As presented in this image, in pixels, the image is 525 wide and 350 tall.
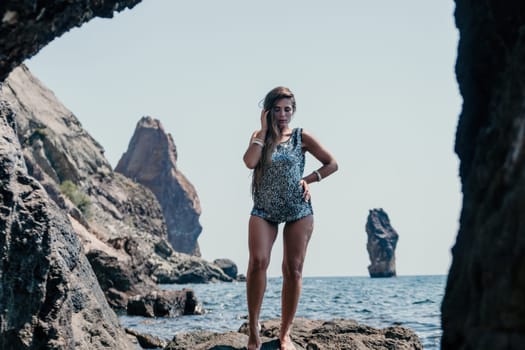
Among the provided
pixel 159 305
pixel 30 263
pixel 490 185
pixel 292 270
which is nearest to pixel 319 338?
pixel 292 270

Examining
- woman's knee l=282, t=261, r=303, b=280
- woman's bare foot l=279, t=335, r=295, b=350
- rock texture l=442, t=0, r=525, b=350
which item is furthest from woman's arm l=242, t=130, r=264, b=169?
rock texture l=442, t=0, r=525, b=350

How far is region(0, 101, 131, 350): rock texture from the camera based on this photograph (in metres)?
4.85

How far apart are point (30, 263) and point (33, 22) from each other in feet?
7.38

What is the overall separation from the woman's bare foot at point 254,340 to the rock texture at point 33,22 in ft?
10.3

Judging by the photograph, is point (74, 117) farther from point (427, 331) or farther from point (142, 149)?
point (142, 149)

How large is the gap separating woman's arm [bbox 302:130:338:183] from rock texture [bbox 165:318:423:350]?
5.41 feet

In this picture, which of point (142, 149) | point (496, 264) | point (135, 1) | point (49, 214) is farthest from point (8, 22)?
point (142, 149)

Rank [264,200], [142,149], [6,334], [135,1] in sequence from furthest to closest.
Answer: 1. [142,149]
2. [264,200]
3. [6,334]
4. [135,1]

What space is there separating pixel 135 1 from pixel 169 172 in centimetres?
17035

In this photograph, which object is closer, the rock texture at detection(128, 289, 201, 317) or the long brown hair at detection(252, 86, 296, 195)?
the long brown hair at detection(252, 86, 296, 195)

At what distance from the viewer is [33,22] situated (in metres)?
3.60

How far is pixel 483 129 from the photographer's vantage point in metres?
2.96

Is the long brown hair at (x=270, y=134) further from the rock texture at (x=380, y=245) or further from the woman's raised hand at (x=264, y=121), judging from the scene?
the rock texture at (x=380, y=245)

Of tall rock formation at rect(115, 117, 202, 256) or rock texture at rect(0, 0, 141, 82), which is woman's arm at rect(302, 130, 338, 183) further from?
tall rock formation at rect(115, 117, 202, 256)
